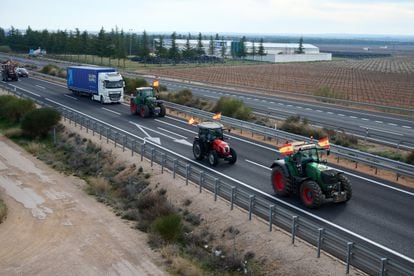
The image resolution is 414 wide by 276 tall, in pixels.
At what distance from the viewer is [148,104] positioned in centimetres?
3878

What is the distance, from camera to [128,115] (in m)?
40.5

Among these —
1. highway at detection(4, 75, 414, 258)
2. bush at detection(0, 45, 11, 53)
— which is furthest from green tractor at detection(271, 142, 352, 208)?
bush at detection(0, 45, 11, 53)

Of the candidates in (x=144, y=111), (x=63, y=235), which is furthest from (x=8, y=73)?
(x=63, y=235)

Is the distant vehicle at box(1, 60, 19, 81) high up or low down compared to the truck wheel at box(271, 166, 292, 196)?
up

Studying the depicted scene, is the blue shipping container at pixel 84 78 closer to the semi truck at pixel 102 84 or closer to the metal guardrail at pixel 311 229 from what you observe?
the semi truck at pixel 102 84

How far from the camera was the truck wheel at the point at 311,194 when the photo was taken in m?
17.2

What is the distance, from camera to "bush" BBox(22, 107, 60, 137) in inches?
1416

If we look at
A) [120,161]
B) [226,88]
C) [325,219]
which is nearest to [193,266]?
[325,219]

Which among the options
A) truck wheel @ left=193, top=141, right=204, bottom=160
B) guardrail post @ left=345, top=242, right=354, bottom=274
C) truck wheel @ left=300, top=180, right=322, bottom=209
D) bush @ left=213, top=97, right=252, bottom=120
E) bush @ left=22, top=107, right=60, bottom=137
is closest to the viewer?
guardrail post @ left=345, top=242, right=354, bottom=274

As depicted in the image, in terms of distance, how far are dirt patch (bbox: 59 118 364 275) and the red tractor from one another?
2.85 metres

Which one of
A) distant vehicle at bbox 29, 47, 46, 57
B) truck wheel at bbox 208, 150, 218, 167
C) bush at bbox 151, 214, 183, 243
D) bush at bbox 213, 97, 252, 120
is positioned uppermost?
distant vehicle at bbox 29, 47, 46, 57

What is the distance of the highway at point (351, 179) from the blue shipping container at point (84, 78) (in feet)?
33.9

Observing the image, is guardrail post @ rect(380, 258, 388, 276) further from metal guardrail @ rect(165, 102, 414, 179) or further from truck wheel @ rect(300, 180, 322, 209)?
metal guardrail @ rect(165, 102, 414, 179)

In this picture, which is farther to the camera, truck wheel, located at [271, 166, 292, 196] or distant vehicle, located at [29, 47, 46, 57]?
distant vehicle, located at [29, 47, 46, 57]
